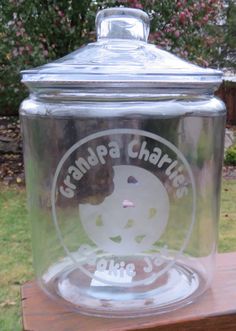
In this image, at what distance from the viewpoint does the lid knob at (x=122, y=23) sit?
0.80 m

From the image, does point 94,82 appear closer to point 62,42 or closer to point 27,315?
point 27,315

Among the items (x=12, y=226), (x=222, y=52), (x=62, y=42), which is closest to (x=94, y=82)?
(x=12, y=226)

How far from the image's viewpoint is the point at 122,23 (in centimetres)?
80

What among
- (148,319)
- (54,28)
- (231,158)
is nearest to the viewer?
(148,319)

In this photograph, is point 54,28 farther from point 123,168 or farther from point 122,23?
point 123,168

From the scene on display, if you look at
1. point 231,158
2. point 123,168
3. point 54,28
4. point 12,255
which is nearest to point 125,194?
point 123,168

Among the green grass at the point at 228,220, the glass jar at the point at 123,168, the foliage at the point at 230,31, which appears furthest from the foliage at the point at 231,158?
the glass jar at the point at 123,168

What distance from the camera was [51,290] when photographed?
82 cm

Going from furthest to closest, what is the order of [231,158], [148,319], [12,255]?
[231,158]
[12,255]
[148,319]

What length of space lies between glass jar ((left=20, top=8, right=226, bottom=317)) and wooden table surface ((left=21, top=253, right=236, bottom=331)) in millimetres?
19

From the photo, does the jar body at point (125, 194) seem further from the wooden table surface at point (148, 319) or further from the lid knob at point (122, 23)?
the lid knob at point (122, 23)

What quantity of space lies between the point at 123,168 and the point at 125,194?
0.13 feet

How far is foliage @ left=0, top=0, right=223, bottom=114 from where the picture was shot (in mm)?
4391

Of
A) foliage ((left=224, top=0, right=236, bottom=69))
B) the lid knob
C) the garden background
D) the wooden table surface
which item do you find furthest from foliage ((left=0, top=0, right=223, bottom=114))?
foliage ((left=224, top=0, right=236, bottom=69))
